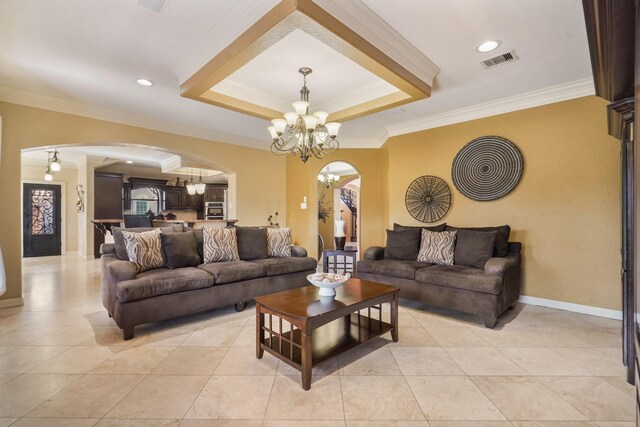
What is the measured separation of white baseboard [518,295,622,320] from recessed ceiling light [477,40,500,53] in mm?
3040

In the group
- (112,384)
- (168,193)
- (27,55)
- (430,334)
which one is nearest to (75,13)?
(27,55)

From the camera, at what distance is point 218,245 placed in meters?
3.77

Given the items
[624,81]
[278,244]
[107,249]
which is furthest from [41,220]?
[624,81]

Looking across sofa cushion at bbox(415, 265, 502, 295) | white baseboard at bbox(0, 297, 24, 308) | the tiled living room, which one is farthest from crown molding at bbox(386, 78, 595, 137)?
white baseboard at bbox(0, 297, 24, 308)

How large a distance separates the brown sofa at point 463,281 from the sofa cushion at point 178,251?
7.40 ft

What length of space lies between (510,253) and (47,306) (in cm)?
582

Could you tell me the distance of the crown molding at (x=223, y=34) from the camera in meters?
2.13

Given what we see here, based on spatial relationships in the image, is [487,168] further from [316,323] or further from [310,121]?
[316,323]

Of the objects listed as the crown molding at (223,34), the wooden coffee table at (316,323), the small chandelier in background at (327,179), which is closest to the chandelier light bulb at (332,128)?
the crown molding at (223,34)

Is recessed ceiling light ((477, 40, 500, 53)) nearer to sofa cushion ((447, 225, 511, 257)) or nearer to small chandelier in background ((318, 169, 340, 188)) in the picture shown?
sofa cushion ((447, 225, 511, 257))

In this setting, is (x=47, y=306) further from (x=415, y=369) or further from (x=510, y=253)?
(x=510, y=253)

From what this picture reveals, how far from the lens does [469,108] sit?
416 centimetres

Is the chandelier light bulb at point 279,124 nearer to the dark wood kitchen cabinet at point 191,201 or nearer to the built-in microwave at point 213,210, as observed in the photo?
the built-in microwave at point 213,210

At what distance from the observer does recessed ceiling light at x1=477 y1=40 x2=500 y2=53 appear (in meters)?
2.64
